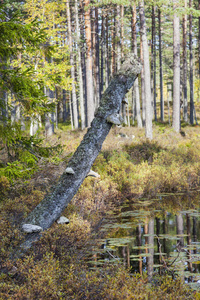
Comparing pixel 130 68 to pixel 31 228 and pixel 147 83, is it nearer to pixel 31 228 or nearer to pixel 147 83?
pixel 31 228

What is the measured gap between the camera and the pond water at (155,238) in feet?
15.8

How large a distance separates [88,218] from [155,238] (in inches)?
67.0

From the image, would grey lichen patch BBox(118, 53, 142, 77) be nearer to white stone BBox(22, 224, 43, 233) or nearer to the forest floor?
the forest floor

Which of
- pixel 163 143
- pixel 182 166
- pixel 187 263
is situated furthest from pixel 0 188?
pixel 163 143

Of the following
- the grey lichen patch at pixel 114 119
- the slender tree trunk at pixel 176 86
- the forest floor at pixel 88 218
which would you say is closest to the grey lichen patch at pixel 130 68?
the grey lichen patch at pixel 114 119

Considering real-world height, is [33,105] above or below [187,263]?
above

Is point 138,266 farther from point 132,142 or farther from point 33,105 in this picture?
point 132,142

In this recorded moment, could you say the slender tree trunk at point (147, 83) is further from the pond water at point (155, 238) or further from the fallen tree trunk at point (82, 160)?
the fallen tree trunk at point (82, 160)

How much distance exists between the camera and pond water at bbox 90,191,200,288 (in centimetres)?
481

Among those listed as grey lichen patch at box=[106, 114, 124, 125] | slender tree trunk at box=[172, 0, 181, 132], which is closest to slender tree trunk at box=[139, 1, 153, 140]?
slender tree trunk at box=[172, 0, 181, 132]

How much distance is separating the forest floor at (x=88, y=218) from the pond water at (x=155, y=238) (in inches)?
9.2

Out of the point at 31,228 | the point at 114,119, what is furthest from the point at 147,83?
the point at 31,228

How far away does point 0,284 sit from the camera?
3416 mm

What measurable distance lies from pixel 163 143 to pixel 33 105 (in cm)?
1066
